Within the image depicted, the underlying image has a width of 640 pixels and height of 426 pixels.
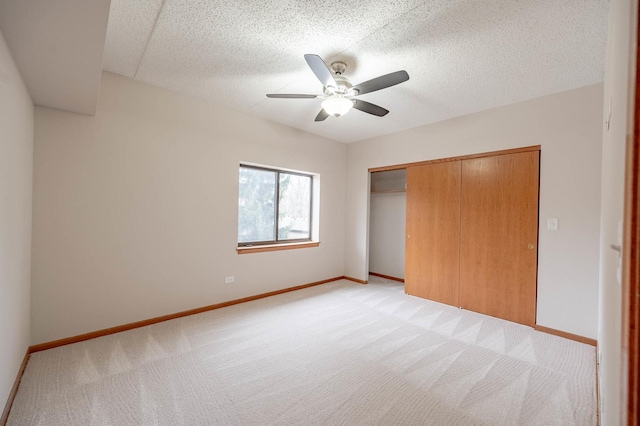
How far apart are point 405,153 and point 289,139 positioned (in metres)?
1.84

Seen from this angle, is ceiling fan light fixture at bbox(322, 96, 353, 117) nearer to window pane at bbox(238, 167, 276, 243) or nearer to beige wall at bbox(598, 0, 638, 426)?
beige wall at bbox(598, 0, 638, 426)

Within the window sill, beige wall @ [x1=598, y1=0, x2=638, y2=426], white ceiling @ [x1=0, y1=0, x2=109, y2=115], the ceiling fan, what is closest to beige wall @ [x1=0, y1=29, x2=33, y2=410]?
white ceiling @ [x1=0, y1=0, x2=109, y2=115]

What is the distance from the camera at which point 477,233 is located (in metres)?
3.55

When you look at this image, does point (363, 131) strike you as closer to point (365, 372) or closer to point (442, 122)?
point (442, 122)

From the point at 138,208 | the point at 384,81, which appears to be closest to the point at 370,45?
the point at 384,81

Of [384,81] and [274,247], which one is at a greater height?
[384,81]

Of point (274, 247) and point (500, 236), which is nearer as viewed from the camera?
point (500, 236)

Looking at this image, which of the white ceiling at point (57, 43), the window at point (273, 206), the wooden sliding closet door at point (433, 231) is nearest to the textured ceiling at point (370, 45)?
the white ceiling at point (57, 43)

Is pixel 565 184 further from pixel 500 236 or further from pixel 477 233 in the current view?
pixel 477 233

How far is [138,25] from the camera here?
2016 millimetres

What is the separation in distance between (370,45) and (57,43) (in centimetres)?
205

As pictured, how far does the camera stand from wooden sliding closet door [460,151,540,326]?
10.3ft

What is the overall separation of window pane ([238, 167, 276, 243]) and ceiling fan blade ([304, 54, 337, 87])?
2100mm

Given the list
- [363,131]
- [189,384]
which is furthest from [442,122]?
[189,384]
